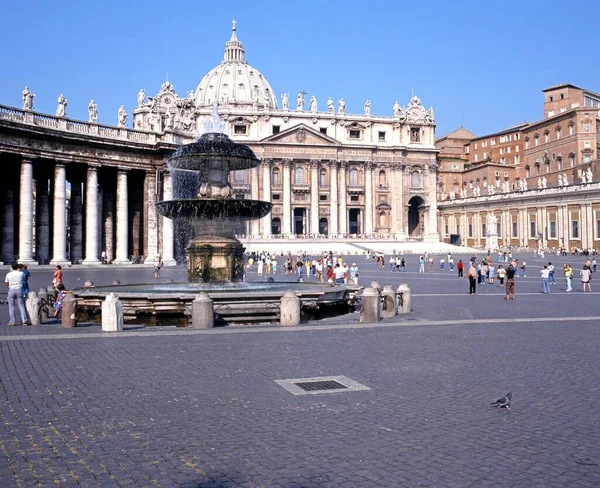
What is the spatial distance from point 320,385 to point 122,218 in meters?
34.2

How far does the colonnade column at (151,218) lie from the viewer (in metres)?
42.5

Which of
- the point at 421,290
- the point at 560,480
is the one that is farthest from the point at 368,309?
the point at 421,290

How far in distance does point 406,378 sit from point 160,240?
35.5 metres

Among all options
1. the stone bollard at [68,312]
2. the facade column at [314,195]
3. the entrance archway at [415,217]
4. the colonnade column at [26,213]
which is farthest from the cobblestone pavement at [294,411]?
the entrance archway at [415,217]

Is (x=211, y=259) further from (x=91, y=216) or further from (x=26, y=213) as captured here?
(x=91, y=216)

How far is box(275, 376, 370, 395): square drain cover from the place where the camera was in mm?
8164

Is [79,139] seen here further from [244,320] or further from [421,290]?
[244,320]

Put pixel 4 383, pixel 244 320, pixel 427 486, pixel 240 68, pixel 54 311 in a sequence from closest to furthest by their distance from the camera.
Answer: pixel 427 486, pixel 4 383, pixel 244 320, pixel 54 311, pixel 240 68

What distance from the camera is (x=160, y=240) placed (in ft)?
141

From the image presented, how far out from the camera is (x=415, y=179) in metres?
101

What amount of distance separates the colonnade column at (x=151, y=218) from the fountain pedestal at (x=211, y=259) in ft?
81.2

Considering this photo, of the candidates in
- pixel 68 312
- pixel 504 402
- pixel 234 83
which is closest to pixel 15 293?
pixel 68 312

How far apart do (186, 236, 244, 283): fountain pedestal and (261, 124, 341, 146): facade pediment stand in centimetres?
7558

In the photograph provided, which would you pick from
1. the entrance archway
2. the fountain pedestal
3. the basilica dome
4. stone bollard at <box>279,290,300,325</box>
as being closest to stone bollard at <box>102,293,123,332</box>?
stone bollard at <box>279,290,300,325</box>
